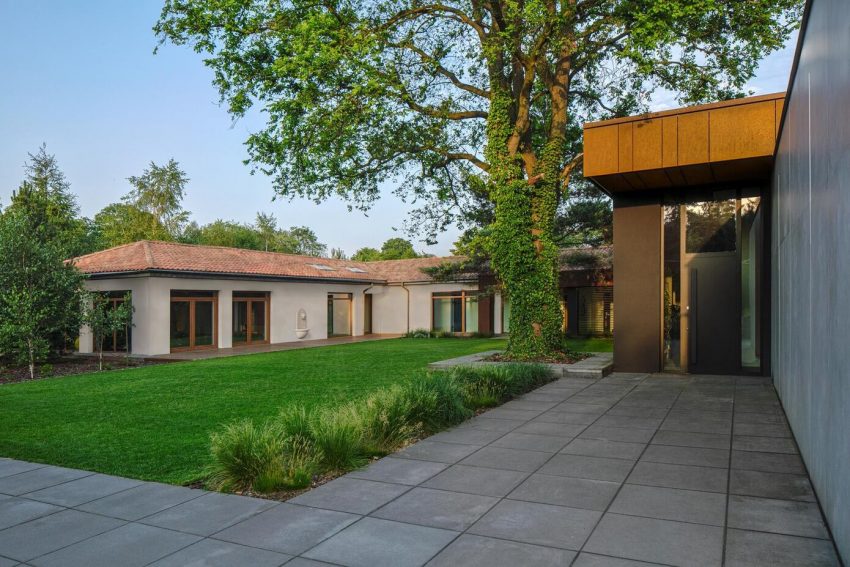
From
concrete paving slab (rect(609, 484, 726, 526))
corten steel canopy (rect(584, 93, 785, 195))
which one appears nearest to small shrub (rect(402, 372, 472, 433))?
concrete paving slab (rect(609, 484, 726, 526))

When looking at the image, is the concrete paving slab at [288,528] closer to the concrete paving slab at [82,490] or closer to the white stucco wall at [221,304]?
the concrete paving slab at [82,490]

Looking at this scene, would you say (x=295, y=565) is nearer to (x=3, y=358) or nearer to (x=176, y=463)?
(x=176, y=463)

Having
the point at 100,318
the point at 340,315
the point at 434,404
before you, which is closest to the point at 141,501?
the point at 434,404

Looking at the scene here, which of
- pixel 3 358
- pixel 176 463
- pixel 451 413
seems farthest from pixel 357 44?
pixel 3 358

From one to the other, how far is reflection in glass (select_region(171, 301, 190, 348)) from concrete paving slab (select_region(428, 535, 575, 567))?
17.5 metres

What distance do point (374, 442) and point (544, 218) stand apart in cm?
898

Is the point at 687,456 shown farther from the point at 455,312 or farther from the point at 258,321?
the point at 455,312

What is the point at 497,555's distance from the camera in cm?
315

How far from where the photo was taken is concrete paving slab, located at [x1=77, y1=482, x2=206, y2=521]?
3875 millimetres

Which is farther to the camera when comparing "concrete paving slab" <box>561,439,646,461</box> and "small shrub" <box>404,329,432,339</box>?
"small shrub" <box>404,329,432,339</box>

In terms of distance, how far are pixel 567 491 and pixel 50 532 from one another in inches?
138

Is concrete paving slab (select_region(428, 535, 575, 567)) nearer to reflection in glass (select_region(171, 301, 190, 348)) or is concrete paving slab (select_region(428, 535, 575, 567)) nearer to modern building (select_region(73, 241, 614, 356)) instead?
modern building (select_region(73, 241, 614, 356))

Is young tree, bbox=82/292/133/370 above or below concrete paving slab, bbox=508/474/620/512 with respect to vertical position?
above

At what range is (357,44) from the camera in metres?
10.9
